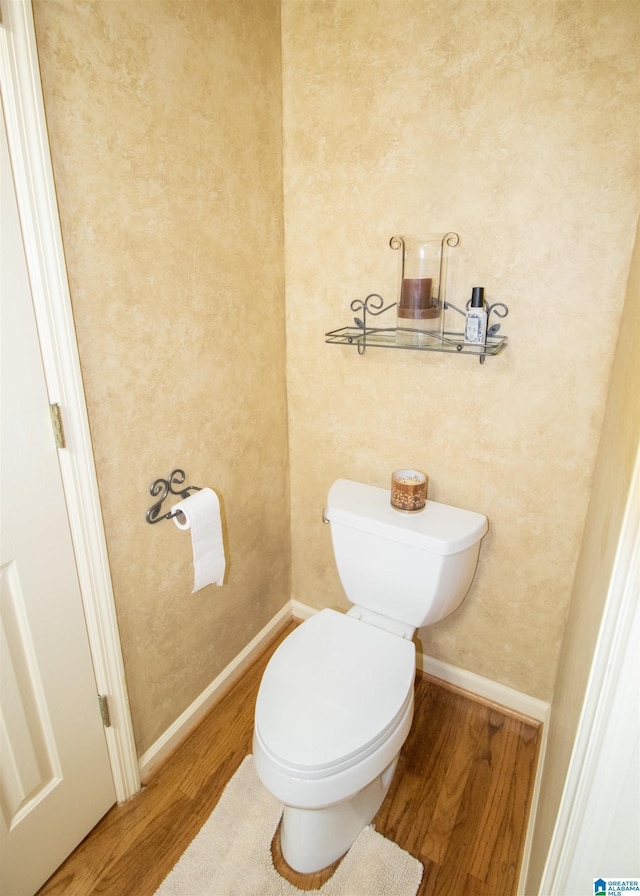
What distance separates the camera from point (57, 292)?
990 millimetres

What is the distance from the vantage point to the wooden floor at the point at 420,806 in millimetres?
1273

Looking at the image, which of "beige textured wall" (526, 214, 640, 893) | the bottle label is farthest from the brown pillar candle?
"beige textured wall" (526, 214, 640, 893)

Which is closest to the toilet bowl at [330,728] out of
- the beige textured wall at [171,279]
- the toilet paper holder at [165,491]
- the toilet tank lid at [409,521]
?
the toilet tank lid at [409,521]

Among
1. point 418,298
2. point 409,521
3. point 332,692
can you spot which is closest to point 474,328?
point 418,298

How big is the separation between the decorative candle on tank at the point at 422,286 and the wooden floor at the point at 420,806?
4.37ft

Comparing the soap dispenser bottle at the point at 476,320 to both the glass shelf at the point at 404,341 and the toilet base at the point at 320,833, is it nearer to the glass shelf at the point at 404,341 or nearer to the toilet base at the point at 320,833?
the glass shelf at the point at 404,341

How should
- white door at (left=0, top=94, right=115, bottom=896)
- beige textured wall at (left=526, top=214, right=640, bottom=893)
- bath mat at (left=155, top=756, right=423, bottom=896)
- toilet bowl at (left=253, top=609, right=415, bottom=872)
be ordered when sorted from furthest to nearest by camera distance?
bath mat at (left=155, top=756, right=423, bottom=896) < toilet bowl at (left=253, top=609, right=415, bottom=872) < white door at (left=0, top=94, right=115, bottom=896) < beige textured wall at (left=526, top=214, right=640, bottom=893)

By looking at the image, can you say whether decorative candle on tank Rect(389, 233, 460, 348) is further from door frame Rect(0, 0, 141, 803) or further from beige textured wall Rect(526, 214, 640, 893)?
door frame Rect(0, 0, 141, 803)

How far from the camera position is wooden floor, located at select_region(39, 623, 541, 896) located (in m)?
1.27

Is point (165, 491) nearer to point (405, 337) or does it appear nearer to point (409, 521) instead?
point (409, 521)

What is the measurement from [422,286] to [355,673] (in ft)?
3.59

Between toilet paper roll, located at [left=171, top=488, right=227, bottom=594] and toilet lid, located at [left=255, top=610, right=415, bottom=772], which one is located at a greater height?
toilet paper roll, located at [left=171, top=488, right=227, bottom=594]

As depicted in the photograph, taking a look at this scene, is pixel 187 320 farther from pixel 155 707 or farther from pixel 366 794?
pixel 366 794

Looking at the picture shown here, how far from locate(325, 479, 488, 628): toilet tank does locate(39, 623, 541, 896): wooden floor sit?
48cm
